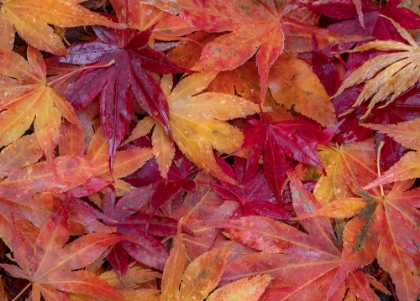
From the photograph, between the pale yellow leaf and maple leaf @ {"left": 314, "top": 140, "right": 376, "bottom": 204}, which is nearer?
the pale yellow leaf

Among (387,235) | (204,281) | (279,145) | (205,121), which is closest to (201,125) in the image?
(205,121)

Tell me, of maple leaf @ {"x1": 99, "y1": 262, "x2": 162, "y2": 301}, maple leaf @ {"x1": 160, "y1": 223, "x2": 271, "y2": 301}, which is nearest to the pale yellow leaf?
maple leaf @ {"x1": 160, "y1": 223, "x2": 271, "y2": 301}

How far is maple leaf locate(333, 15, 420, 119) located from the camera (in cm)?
86

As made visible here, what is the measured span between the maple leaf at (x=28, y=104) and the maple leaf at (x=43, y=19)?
1.8 inches

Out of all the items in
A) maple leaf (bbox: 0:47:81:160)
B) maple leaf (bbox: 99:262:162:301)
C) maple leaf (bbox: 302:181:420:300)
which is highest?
maple leaf (bbox: 0:47:81:160)

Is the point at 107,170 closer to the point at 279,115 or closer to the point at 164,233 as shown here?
the point at 164,233

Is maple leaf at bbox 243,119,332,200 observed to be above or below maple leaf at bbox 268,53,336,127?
below

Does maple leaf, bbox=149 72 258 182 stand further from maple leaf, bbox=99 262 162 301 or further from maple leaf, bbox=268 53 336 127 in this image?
maple leaf, bbox=99 262 162 301

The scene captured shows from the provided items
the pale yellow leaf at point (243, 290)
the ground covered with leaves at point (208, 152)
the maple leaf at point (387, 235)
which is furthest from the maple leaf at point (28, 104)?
the maple leaf at point (387, 235)

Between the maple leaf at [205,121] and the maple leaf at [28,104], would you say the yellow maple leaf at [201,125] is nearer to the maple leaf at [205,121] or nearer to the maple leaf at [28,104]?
the maple leaf at [205,121]

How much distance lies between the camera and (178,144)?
34.2 inches

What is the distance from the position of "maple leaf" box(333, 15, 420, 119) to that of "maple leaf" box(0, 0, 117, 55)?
1.68ft

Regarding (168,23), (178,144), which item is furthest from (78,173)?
(168,23)

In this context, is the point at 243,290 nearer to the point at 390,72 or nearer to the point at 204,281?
the point at 204,281
